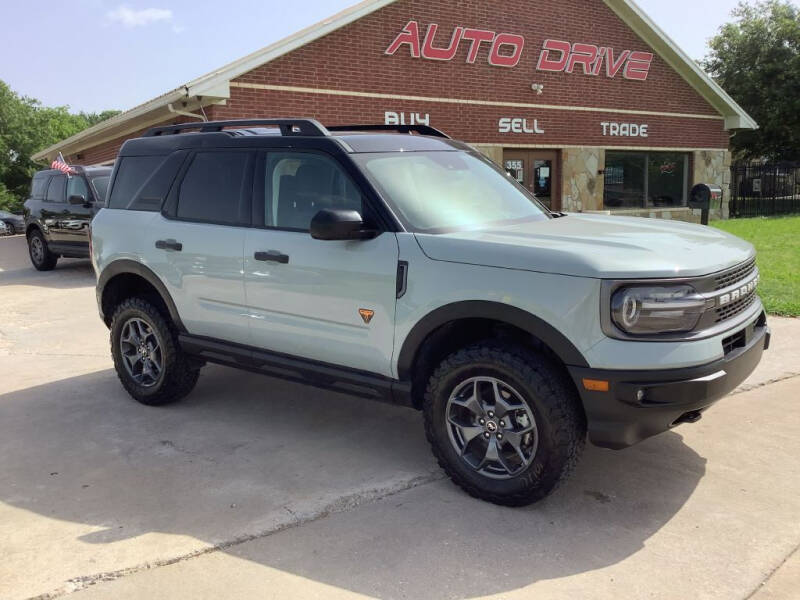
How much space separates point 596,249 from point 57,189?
12.9 metres

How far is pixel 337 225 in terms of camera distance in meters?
3.82

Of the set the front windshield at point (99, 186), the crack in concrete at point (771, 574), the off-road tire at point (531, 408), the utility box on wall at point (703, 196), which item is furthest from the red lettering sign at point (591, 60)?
the crack in concrete at point (771, 574)

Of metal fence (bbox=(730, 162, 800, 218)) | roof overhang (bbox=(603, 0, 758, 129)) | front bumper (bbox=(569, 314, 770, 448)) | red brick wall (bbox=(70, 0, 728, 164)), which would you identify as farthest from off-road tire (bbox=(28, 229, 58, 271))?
metal fence (bbox=(730, 162, 800, 218))

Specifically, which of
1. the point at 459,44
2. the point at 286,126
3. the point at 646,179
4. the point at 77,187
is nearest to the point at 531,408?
the point at 286,126

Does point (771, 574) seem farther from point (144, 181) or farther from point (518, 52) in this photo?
point (518, 52)

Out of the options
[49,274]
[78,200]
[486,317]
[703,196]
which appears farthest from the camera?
[49,274]

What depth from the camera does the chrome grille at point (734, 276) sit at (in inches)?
139

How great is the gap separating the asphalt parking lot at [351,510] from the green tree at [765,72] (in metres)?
28.1

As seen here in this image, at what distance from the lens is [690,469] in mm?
4117

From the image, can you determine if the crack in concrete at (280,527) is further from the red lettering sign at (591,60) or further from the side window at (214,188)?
the red lettering sign at (591,60)

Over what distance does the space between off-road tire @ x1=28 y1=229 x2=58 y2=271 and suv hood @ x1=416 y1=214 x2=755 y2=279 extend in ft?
40.2

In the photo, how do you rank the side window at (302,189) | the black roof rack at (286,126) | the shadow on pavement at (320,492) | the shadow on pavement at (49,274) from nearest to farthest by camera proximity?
1. the shadow on pavement at (320,492)
2. the side window at (302,189)
3. the black roof rack at (286,126)
4. the shadow on pavement at (49,274)

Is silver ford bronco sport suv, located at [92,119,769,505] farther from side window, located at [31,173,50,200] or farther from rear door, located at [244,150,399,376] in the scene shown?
side window, located at [31,173,50,200]

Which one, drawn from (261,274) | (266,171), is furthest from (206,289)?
(266,171)
